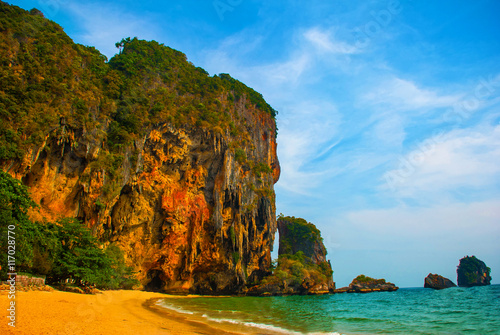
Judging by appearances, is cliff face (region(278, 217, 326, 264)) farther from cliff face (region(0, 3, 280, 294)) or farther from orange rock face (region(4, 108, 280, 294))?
orange rock face (region(4, 108, 280, 294))

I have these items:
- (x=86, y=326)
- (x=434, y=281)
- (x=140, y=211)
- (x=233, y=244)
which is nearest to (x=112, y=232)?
(x=140, y=211)

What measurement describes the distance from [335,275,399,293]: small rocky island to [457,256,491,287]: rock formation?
81.6ft

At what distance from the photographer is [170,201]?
30906 mm

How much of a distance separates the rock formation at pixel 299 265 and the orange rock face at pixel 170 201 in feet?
9.32

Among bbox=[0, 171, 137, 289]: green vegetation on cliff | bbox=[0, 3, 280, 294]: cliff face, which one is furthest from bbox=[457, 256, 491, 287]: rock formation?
bbox=[0, 171, 137, 289]: green vegetation on cliff

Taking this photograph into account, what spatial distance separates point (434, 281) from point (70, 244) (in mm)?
74811

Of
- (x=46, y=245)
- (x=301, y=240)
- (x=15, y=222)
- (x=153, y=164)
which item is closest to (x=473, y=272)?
(x=301, y=240)

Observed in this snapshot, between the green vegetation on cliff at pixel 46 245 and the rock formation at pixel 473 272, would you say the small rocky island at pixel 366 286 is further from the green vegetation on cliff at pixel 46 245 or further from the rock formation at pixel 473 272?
the green vegetation on cliff at pixel 46 245

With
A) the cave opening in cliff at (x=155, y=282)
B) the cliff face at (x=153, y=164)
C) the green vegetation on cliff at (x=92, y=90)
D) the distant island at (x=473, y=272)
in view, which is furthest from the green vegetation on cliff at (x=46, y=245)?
the distant island at (x=473, y=272)

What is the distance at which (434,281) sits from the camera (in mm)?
63562

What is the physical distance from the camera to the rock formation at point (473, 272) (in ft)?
234

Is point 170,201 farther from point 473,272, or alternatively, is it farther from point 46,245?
point 473,272

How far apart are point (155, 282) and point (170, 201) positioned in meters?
10.0

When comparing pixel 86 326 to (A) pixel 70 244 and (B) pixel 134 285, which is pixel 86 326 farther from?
(B) pixel 134 285
